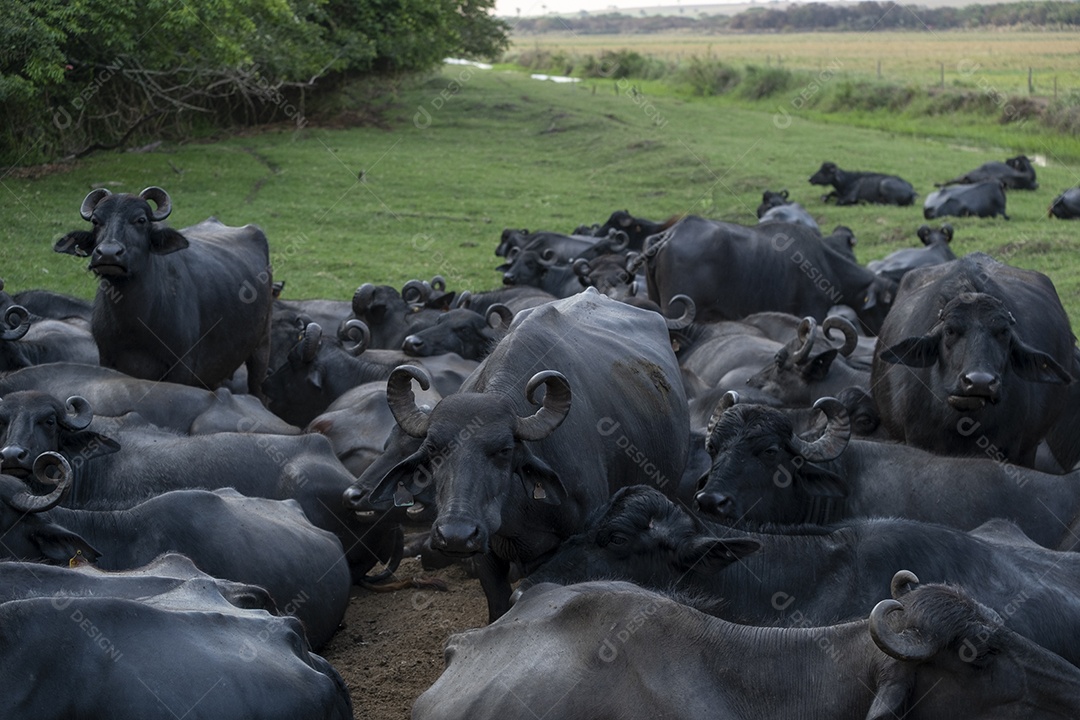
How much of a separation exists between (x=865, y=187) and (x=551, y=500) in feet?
76.4

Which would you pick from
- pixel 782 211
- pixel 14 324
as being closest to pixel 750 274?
pixel 782 211

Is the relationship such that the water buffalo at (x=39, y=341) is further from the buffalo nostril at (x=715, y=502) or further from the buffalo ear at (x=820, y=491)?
the buffalo ear at (x=820, y=491)

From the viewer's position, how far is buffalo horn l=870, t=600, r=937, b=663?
407 centimetres

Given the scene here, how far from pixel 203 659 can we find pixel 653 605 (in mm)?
1795

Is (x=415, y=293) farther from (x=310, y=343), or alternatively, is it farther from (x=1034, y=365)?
(x=1034, y=365)

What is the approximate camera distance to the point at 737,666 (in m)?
4.57

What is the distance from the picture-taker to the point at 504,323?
1223cm

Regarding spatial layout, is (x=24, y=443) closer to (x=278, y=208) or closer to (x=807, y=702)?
(x=807, y=702)

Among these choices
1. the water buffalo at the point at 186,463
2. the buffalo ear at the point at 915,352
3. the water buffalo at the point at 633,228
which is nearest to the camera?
the water buffalo at the point at 186,463

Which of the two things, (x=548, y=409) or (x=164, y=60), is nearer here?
(x=548, y=409)

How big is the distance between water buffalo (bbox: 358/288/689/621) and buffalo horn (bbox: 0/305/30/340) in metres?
5.53

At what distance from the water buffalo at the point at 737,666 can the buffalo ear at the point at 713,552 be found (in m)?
0.53

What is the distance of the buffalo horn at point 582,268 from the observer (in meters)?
16.8

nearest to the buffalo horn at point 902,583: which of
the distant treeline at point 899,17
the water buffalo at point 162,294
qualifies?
the water buffalo at point 162,294
